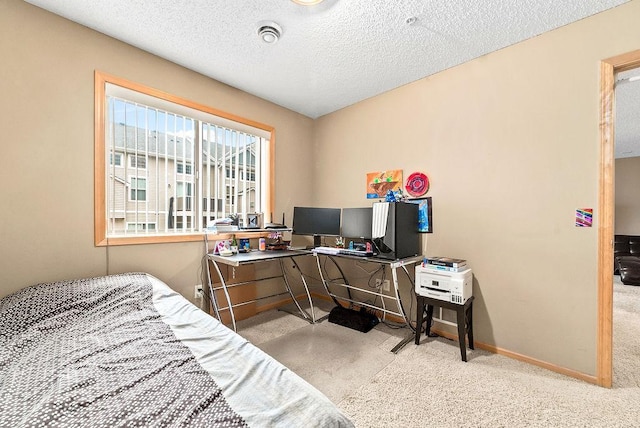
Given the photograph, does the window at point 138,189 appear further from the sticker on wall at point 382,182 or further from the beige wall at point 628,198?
the beige wall at point 628,198

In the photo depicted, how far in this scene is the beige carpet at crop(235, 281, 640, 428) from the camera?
5.00 feet

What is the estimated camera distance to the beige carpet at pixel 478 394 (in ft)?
5.00

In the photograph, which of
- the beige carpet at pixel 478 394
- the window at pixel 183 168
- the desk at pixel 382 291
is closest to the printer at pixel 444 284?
the desk at pixel 382 291

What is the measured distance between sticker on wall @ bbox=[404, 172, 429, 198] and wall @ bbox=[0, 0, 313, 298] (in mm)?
2616

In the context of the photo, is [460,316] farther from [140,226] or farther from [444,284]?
[140,226]

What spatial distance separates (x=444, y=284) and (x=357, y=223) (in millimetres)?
1036

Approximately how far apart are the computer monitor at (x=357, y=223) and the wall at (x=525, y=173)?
60 centimetres

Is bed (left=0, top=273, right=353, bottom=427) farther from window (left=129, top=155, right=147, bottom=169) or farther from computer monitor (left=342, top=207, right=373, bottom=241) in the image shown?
computer monitor (left=342, top=207, right=373, bottom=241)

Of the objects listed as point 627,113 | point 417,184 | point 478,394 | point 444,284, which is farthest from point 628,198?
point 478,394

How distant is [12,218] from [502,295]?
3742 millimetres

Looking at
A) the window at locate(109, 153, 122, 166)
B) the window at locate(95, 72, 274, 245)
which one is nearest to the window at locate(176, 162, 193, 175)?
the window at locate(95, 72, 274, 245)

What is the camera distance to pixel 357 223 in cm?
287

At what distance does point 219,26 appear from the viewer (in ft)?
6.56

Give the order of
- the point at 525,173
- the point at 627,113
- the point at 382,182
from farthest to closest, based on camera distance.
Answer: the point at 627,113
the point at 382,182
the point at 525,173
